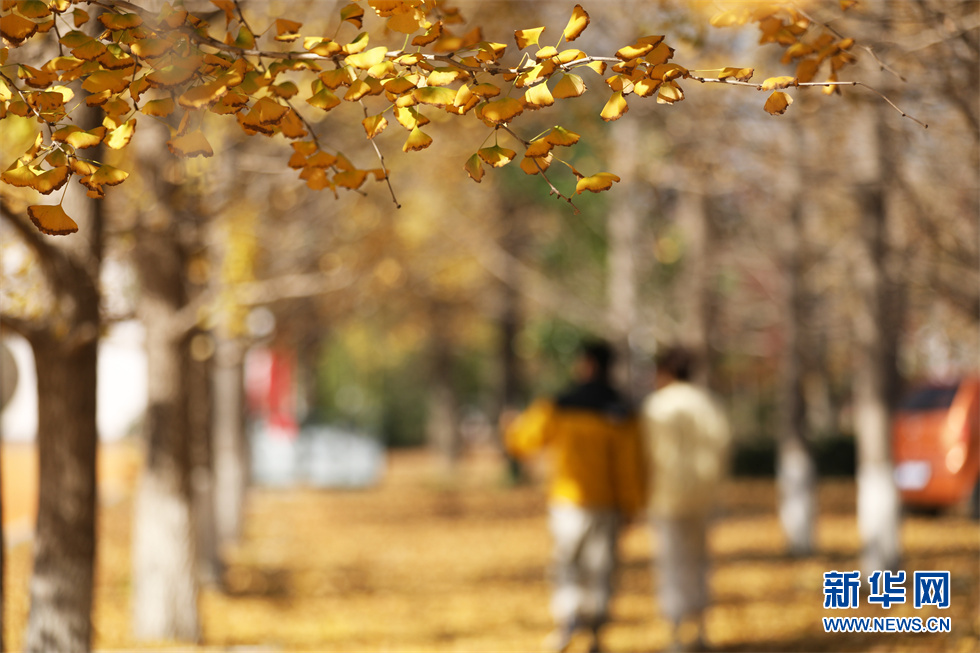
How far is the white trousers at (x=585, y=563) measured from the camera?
697cm

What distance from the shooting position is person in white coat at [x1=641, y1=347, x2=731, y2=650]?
23.5 feet

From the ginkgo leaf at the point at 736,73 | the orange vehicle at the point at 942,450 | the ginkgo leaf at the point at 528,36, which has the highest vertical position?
the ginkgo leaf at the point at 528,36

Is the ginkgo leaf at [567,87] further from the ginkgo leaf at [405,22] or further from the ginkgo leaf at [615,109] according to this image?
the ginkgo leaf at [405,22]

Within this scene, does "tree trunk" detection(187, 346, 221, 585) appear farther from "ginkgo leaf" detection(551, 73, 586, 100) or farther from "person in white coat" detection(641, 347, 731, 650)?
"ginkgo leaf" detection(551, 73, 586, 100)

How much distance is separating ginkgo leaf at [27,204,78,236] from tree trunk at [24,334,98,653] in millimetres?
2613

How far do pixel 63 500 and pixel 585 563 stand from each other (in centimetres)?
322

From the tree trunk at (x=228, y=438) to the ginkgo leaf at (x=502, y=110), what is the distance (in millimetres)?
10537

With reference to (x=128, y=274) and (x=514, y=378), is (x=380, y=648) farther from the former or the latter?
(x=514, y=378)

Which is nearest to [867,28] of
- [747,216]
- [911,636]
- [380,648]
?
[911,636]

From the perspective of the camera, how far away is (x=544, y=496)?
2223 cm

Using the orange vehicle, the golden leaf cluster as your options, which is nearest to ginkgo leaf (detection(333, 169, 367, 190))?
the golden leaf cluster

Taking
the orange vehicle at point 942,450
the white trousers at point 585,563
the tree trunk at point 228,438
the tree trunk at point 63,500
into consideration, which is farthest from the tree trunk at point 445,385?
the tree trunk at point 63,500

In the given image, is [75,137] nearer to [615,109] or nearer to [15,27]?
[15,27]

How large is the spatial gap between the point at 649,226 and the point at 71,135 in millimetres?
14681
